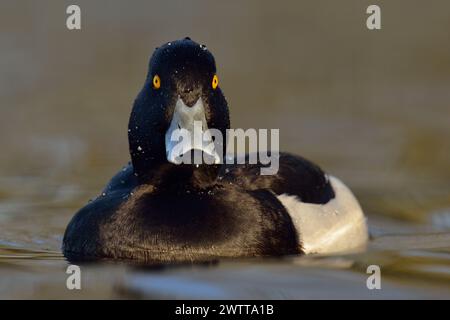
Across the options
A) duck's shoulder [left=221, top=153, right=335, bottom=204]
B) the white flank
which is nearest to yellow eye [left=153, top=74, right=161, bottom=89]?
duck's shoulder [left=221, top=153, right=335, bottom=204]

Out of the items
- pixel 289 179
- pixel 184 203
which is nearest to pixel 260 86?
pixel 289 179

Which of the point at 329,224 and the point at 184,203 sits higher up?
the point at 184,203

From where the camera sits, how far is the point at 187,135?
8.51 metres

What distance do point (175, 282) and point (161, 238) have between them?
1.78 feet

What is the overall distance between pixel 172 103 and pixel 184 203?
70 centimetres

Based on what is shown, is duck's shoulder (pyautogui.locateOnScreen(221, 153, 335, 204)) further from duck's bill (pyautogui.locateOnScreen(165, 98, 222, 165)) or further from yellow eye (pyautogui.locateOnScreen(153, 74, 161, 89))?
yellow eye (pyautogui.locateOnScreen(153, 74, 161, 89))

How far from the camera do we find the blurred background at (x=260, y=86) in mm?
12977

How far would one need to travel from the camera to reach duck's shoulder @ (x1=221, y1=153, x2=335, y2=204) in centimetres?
950

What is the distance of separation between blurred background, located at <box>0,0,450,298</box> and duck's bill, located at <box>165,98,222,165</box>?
9.21 ft

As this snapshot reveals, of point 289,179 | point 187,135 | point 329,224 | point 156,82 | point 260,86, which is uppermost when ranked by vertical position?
point 156,82

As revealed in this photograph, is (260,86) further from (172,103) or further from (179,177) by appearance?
(172,103)

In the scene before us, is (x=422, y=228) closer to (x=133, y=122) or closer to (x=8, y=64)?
(x=133, y=122)

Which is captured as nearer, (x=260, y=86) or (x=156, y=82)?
(x=156, y=82)

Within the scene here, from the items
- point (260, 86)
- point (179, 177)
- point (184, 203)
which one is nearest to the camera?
point (184, 203)
